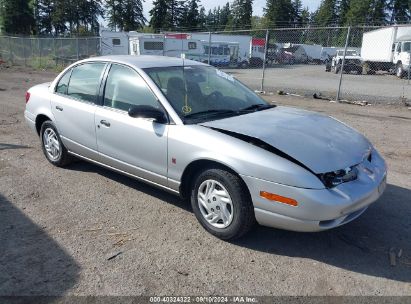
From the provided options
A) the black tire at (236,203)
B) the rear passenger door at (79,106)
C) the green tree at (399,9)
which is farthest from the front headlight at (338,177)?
the green tree at (399,9)

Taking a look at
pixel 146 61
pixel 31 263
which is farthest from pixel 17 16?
pixel 31 263

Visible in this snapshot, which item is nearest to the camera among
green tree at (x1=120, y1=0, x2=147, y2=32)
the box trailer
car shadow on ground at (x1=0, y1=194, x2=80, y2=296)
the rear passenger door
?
car shadow on ground at (x1=0, y1=194, x2=80, y2=296)

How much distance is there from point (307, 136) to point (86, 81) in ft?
9.42

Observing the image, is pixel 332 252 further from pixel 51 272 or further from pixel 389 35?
pixel 389 35

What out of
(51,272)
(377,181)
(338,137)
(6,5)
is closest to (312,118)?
(338,137)

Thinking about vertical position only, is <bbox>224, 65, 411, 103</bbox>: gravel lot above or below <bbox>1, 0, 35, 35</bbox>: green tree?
below

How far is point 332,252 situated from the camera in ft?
11.4

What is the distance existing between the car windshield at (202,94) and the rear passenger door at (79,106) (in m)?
0.90

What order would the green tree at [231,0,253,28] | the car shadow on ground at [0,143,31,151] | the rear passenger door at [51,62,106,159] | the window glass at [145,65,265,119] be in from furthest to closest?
the green tree at [231,0,253,28] → the car shadow on ground at [0,143,31,151] → the rear passenger door at [51,62,106,159] → the window glass at [145,65,265,119]

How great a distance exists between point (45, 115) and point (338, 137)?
3.94 metres

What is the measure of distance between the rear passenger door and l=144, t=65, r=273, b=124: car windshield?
0.90m

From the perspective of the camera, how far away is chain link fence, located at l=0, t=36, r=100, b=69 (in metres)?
25.6

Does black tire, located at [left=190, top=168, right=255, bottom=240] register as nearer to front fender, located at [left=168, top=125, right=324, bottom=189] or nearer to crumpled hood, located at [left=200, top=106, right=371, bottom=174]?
front fender, located at [left=168, top=125, right=324, bottom=189]

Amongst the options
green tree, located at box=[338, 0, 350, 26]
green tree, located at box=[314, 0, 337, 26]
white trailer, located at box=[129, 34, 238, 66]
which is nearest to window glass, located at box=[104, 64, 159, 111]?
white trailer, located at box=[129, 34, 238, 66]
